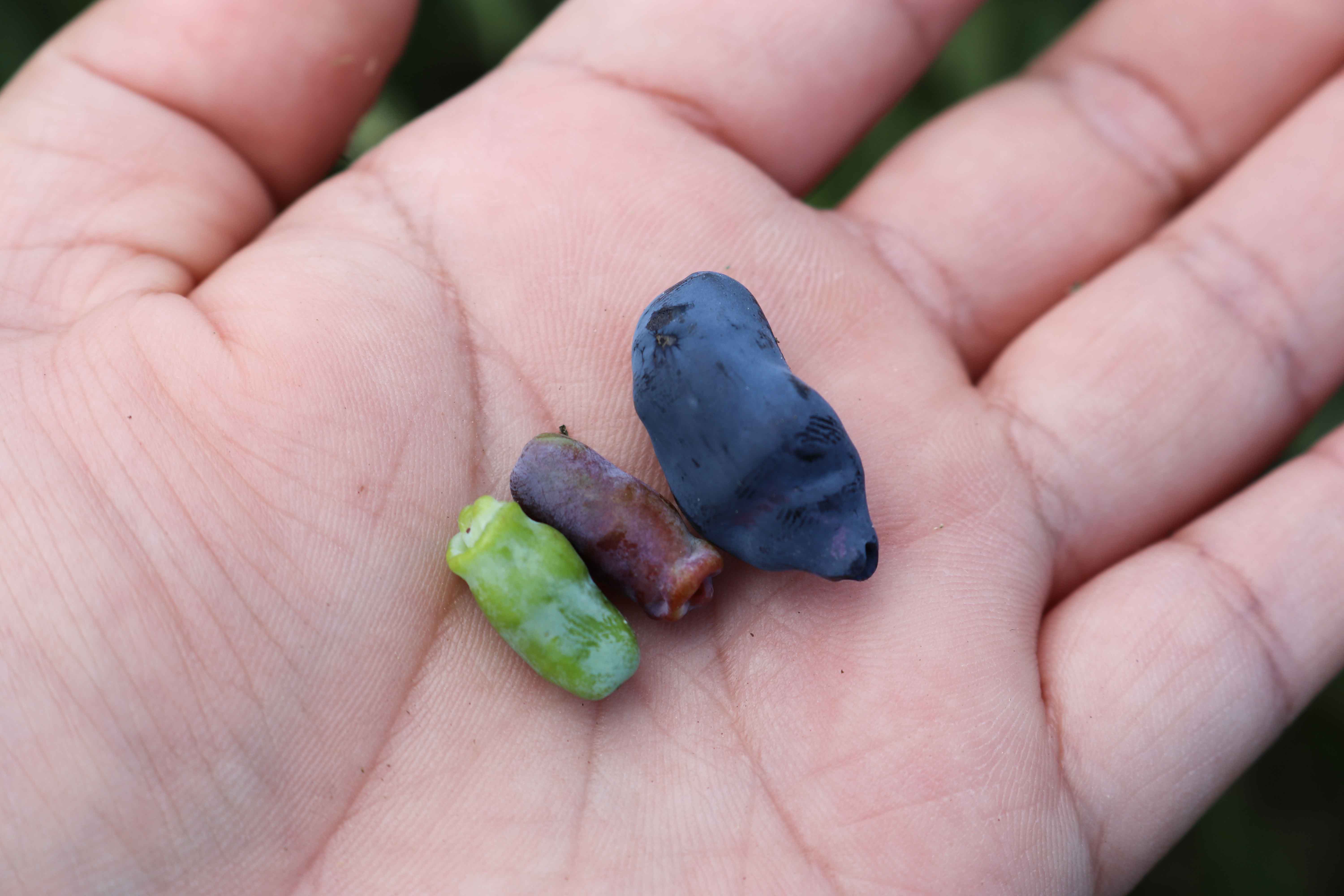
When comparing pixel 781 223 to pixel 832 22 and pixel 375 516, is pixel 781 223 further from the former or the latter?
pixel 375 516

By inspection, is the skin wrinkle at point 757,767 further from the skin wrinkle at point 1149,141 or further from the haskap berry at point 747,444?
the skin wrinkle at point 1149,141

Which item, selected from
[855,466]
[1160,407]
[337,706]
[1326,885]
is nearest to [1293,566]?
[1160,407]

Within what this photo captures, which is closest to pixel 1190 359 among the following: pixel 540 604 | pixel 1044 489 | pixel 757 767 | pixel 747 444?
pixel 1044 489

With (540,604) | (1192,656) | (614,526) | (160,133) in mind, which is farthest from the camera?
(160,133)

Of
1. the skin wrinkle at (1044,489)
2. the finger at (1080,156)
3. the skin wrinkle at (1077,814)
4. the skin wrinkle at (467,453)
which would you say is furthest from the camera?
the finger at (1080,156)

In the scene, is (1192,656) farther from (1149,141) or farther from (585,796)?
(1149,141)

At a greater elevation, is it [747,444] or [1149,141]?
[1149,141]

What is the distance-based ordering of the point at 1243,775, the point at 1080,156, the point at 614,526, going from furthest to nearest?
the point at 1243,775 → the point at 1080,156 → the point at 614,526

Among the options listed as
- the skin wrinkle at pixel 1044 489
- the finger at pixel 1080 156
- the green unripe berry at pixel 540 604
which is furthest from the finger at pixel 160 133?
the skin wrinkle at pixel 1044 489
